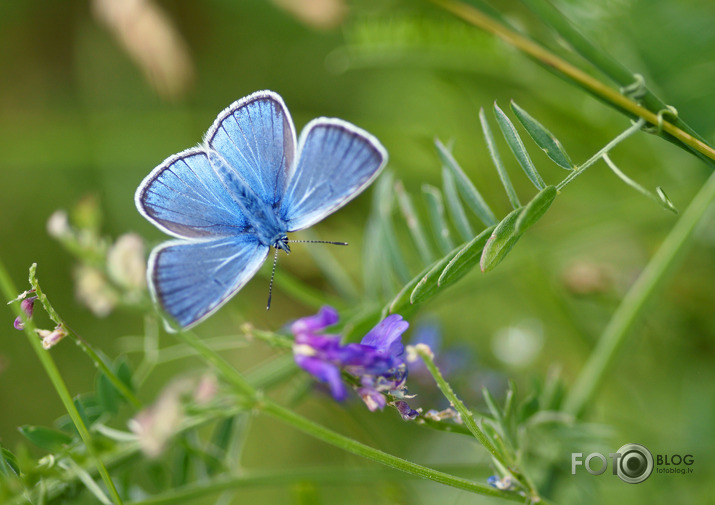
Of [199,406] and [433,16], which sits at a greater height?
[433,16]

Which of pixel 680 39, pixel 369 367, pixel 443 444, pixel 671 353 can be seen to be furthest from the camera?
pixel 443 444

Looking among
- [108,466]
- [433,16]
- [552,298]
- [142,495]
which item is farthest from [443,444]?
[433,16]

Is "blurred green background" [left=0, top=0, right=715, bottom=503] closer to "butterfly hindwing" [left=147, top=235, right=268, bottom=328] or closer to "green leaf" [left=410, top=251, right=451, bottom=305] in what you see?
"butterfly hindwing" [left=147, top=235, right=268, bottom=328]

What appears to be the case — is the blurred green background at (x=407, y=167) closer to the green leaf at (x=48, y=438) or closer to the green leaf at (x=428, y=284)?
the green leaf at (x=48, y=438)

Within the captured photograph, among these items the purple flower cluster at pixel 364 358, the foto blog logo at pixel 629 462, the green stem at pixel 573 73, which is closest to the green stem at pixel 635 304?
the foto blog logo at pixel 629 462

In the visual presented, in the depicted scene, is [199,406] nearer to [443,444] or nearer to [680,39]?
[443,444]

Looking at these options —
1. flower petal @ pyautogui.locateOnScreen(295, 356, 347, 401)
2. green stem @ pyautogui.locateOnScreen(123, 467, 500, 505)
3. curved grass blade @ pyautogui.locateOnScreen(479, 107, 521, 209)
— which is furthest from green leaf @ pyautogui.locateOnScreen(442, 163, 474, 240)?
green stem @ pyautogui.locateOnScreen(123, 467, 500, 505)

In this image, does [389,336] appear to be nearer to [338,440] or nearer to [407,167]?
[338,440]
